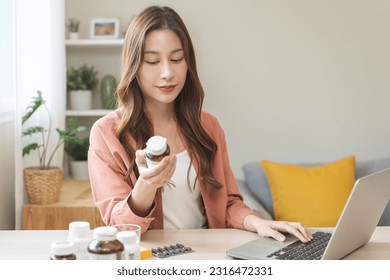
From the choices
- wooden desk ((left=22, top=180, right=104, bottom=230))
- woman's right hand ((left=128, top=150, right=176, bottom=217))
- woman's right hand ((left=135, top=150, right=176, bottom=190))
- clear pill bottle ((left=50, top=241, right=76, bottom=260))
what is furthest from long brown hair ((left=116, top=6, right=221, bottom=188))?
wooden desk ((left=22, top=180, right=104, bottom=230))

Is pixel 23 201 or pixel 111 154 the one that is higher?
pixel 111 154

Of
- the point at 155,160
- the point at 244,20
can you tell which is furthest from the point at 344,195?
the point at 155,160

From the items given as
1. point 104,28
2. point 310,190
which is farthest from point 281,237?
point 104,28

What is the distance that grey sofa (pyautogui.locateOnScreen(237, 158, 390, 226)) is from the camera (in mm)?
2607

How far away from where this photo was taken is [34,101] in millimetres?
2365

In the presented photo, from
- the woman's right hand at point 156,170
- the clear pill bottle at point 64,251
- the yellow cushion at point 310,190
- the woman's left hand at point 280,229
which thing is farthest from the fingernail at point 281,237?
the yellow cushion at point 310,190

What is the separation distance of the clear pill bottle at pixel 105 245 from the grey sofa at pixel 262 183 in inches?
64.2

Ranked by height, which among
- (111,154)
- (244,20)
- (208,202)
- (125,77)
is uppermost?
(244,20)

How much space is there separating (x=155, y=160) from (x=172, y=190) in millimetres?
408

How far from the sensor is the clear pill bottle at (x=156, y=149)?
111 cm

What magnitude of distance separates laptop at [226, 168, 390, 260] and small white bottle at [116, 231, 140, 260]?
0.80 ft

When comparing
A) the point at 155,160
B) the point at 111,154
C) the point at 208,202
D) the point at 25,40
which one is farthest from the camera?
the point at 25,40

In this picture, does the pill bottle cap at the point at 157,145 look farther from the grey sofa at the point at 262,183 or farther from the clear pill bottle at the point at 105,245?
the grey sofa at the point at 262,183
